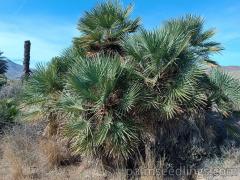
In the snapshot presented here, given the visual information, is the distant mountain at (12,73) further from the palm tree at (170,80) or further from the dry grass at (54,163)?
the palm tree at (170,80)

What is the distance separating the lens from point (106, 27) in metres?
9.69

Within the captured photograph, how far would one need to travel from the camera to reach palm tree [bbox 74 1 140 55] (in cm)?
962

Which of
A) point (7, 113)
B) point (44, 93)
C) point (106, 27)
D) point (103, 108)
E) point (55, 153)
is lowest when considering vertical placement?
point (55, 153)

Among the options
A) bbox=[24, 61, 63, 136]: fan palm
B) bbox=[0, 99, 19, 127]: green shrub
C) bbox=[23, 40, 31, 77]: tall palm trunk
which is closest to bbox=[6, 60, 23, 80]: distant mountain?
bbox=[23, 40, 31, 77]: tall palm trunk

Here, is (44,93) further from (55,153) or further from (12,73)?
(12,73)

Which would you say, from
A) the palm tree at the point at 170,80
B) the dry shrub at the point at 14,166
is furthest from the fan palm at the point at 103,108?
→ the dry shrub at the point at 14,166

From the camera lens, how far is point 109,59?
8273 millimetres

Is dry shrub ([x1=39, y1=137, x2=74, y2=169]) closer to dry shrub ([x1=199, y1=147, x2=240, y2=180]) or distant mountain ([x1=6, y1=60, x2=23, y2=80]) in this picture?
dry shrub ([x1=199, y1=147, x2=240, y2=180])

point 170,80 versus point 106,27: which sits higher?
point 106,27

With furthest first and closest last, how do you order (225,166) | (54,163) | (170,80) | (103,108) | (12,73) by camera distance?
(12,73), (54,163), (225,166), (170,80), (103,108)

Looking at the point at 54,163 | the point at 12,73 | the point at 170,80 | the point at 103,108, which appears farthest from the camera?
the point at 12,73

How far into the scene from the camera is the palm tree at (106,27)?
9.62 m

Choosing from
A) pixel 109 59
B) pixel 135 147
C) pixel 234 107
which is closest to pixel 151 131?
pixel 135 147

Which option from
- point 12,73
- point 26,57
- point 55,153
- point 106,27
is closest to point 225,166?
point 55,153
